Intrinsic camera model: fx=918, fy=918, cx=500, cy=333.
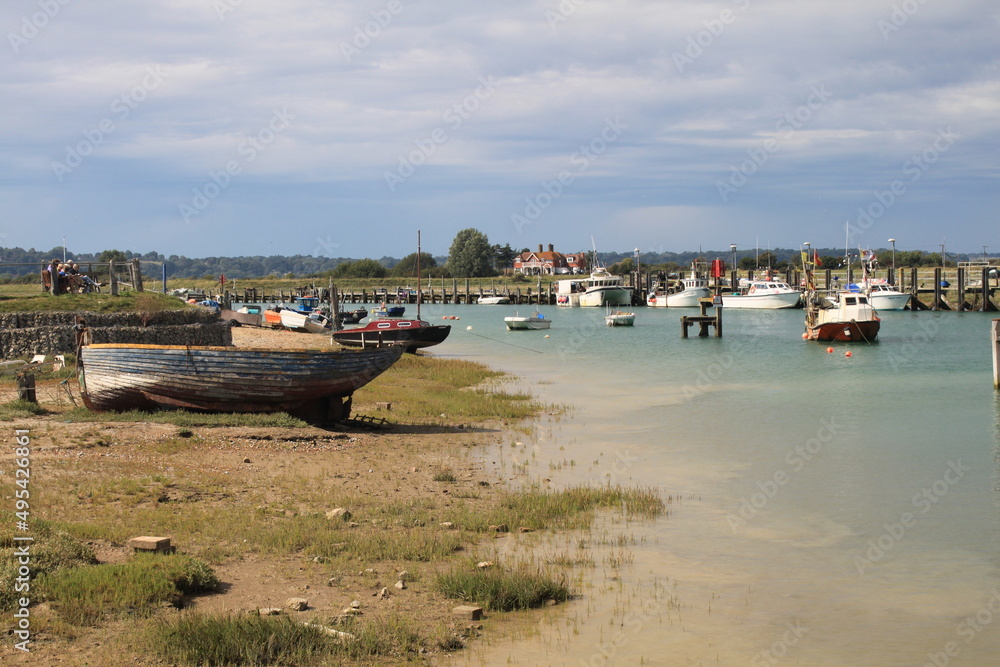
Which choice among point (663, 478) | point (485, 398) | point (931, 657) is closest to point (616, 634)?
point (931, 657)

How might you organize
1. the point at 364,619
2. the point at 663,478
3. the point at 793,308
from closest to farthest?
the point at 364,619
the point at 663,478
the point at 793,308

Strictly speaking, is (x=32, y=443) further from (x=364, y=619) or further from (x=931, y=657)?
(x=931, y=657)

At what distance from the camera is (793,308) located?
8638 centimetres

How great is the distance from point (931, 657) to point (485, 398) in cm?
1786

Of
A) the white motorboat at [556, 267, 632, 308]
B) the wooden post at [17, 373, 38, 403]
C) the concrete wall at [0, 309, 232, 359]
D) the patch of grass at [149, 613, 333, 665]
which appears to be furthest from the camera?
the white motorboat at [556, 267, 632, 308]

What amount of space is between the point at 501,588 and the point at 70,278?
2615 cm

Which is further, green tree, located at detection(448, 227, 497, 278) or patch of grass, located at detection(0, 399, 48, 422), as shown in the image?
green tree, located at detection(448, 227, 497, 278)

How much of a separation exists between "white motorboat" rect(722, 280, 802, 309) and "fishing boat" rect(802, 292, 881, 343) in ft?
117

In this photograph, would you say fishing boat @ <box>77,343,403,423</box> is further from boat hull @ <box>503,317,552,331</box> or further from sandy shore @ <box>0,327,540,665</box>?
boat hull @ <box>503,317,552,331</box>

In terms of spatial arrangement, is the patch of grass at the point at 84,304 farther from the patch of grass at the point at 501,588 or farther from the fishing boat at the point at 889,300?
the fishing boat at the point at 889,300

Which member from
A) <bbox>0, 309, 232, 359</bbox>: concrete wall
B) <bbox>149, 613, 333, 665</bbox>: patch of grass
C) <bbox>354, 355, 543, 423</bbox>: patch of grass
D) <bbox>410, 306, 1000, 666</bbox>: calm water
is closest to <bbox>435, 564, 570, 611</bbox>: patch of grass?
<bbox>410, 306, 1000, 666</bbox>: calm water

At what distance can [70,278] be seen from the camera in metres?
30.5

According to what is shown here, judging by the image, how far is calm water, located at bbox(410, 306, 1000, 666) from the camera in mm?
8578

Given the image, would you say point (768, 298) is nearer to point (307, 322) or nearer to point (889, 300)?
point (889, 300)
